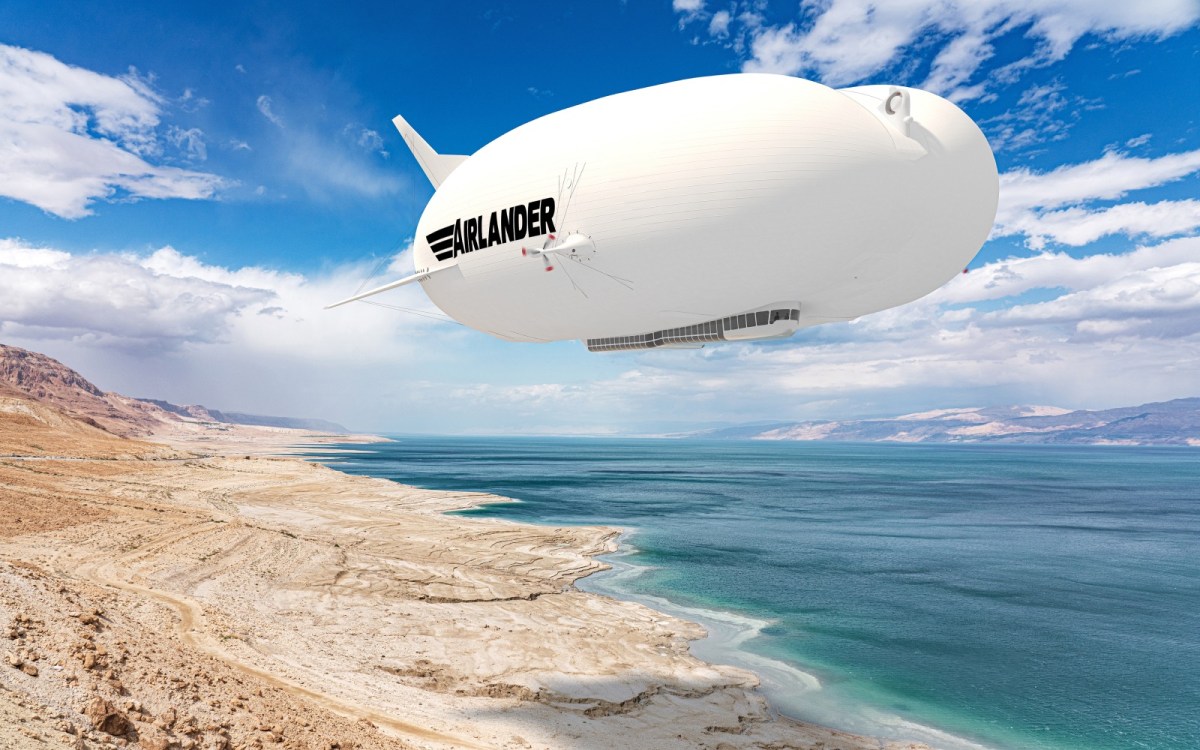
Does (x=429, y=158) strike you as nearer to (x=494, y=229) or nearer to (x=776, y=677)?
(x=494, y=229)

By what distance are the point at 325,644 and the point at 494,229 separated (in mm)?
15993

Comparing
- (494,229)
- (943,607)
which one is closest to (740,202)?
(494,229)

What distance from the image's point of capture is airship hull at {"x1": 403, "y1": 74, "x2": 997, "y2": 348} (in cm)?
1139

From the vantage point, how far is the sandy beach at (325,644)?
11719mm

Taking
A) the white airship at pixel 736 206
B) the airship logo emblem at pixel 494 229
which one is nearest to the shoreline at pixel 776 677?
the white airship at pixel 736 206

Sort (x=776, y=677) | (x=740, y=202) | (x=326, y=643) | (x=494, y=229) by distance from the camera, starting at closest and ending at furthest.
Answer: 1. (x=740, y=202)
2. (x=494, y=229)
3. (x=326, y=643)
4. (x=776, y=677)

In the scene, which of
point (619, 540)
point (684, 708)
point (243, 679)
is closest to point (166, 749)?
point (243, 679)

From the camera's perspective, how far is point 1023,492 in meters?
109

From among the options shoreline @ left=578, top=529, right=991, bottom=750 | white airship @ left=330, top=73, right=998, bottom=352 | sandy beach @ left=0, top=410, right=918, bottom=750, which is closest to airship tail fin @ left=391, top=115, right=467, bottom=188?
white airship @ left=330, top=73, right=998, bottom=352

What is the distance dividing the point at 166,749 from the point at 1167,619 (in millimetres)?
47325

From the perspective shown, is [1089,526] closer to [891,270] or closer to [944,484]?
[944,484]

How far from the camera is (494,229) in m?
15.0

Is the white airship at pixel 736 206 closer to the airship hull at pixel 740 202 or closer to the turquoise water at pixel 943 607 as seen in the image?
the airship hull at pixel 740 202

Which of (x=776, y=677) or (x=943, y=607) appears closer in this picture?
(x=776, y=677)
